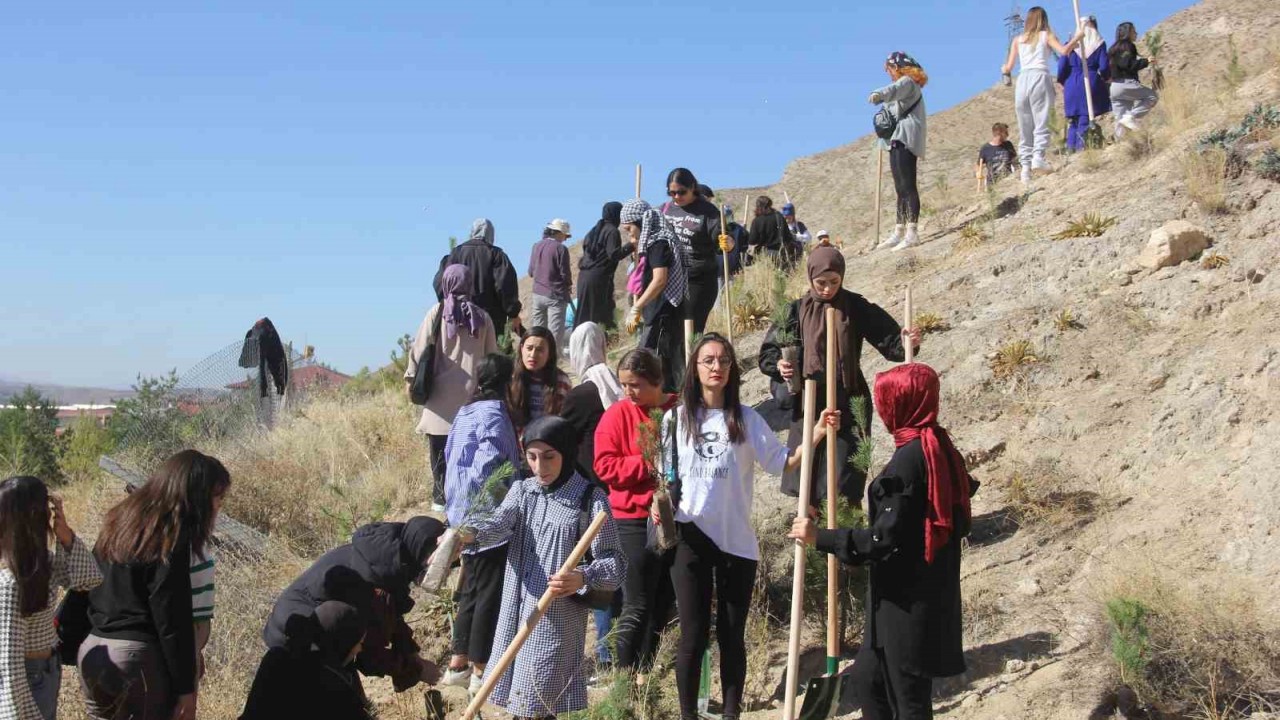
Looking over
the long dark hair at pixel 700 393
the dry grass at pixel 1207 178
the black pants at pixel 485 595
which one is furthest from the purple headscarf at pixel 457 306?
the dry grass at pixel 1207 178

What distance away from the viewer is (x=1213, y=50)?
2503 cm

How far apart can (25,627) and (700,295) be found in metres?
5.18

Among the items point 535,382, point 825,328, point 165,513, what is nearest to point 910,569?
point 825,328

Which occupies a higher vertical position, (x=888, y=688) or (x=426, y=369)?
(x=426, y=369)

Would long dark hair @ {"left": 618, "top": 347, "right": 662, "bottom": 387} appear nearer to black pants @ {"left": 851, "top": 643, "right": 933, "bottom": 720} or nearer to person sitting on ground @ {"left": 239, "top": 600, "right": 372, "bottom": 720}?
black pants @ {"left": 851, "top": 643, "right": 933, "bottom": 720}

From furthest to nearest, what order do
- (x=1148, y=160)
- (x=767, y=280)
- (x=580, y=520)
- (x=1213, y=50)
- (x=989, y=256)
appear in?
1. (x=1213, y=50)
2. (x=767, y=280)
3. (x=1148, y=160)
4. (x=989, y=256)
5. (x=580, y=520)

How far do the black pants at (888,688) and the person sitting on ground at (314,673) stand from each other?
1.88m

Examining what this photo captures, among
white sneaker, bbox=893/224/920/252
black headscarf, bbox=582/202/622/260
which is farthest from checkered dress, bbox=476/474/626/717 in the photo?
white sneaker, bbox=893/224/920/252

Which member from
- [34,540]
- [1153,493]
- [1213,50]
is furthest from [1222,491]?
[1213,50]

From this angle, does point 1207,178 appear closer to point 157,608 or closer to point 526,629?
point 526,629

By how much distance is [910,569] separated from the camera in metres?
4.43

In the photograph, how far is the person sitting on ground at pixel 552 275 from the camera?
37.1ft

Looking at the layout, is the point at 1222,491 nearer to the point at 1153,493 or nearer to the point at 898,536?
the point at 1153,493

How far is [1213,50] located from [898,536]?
80.8ft
